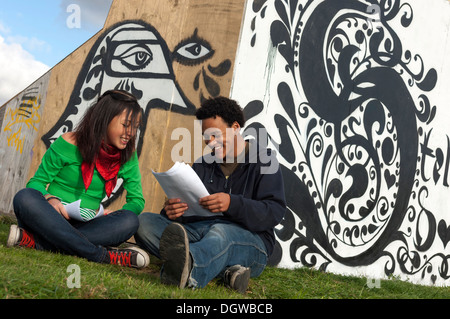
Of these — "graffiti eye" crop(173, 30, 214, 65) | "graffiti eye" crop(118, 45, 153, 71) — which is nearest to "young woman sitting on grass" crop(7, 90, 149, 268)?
"graffiti eye" crop(173, 30, 214, 65)

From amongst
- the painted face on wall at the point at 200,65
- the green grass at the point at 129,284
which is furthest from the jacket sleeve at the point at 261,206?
the painted face on wall at the point at 200,65

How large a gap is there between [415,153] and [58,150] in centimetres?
391

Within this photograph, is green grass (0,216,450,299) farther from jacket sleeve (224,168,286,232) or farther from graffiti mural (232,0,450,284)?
graffiti mural (232,0,450,284)

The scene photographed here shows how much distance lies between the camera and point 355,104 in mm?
4602

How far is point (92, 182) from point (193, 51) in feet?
5.48

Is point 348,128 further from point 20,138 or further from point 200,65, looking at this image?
point 20,138

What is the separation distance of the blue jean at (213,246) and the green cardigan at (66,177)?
254 mm

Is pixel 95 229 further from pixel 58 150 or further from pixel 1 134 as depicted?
pixel 1 134

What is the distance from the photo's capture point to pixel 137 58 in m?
4.47

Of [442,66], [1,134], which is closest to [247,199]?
[442,66]

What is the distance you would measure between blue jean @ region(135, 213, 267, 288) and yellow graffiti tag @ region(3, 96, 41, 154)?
2983 millimetres

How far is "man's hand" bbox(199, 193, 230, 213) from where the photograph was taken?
249 cm

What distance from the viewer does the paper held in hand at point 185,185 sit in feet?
8.11

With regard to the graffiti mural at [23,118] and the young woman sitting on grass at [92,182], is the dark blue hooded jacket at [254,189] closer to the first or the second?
the young woman sitting on grass at [92,182]
